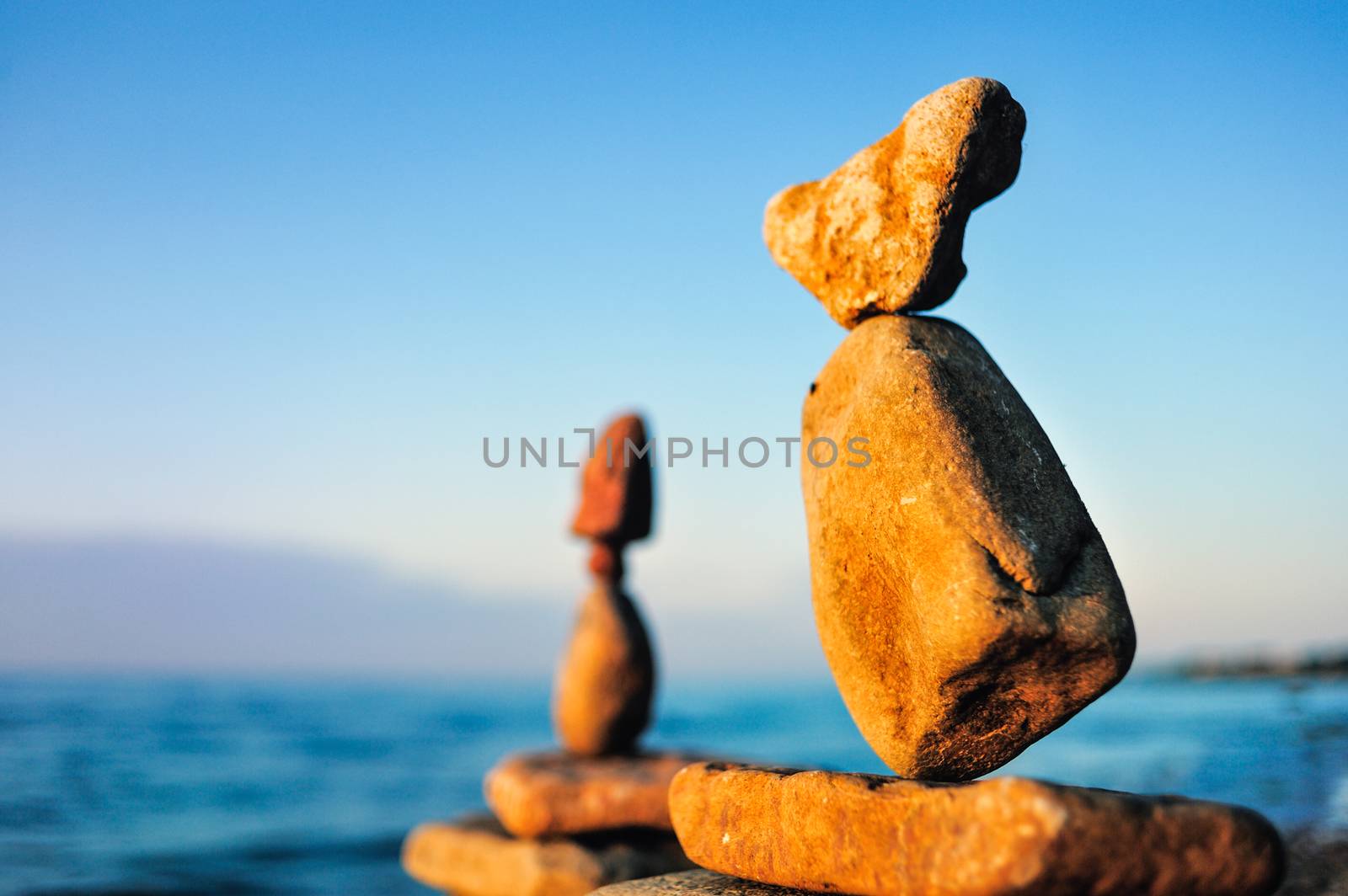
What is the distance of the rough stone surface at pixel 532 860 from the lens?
703cm

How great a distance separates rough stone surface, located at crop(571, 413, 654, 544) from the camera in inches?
327

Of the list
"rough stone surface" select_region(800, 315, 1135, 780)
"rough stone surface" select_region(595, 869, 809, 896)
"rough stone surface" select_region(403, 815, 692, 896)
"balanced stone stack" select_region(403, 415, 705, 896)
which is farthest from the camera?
"balanced stone stack" select_region(403, 415, 705, 896)

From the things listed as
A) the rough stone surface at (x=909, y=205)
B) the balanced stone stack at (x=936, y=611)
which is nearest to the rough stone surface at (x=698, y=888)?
the balanced stone stack at (x=936, y=611)

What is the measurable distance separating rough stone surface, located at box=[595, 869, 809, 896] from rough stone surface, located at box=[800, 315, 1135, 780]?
23.3 inches

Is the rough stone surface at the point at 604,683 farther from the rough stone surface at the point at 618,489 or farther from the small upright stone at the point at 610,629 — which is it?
the rough stone surface at the point at 618,489

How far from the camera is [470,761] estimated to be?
29469mm

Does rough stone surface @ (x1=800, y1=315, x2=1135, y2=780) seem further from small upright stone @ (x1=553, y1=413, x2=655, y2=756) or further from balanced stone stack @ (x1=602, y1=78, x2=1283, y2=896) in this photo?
small upright stone @ (x1=553, y1=413, x2=655, y2=756)

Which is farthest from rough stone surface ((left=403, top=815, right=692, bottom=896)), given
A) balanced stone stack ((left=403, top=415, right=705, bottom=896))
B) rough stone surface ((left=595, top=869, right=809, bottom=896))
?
rough stone surface ((left=595, top=869, right=809, bottom=896))

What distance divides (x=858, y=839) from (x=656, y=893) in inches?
37.8

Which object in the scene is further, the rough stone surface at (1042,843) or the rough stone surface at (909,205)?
the rough stone surface at (909,205)

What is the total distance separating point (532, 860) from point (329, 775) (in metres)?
19.6

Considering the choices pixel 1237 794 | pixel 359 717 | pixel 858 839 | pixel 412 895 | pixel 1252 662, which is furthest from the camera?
pixel 359 717

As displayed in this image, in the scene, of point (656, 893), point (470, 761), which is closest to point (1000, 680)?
point (656, 893)

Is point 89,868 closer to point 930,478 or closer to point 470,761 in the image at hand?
point 930,478
